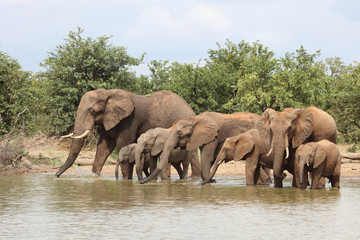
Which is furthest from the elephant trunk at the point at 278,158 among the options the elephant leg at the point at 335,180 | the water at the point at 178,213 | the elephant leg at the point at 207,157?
the elephant leg at the point at 207,157

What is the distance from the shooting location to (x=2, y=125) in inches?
1221

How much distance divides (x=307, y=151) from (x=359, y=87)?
16.7 meters

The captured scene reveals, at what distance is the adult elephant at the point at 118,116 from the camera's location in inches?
886

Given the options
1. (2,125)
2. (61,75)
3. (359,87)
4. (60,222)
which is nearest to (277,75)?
(359,87)

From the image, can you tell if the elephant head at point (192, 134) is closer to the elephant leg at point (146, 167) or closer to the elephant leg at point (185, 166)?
the elephant leg at point (146, 167)

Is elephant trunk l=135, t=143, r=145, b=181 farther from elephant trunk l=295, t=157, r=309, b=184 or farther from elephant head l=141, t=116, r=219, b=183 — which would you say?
elephant trunk l=295, t=157, r=309, b=184

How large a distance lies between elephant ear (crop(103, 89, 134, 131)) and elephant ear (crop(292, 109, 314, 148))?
6705mm

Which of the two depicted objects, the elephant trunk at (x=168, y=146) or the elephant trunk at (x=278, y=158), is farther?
the elephant trunk at (x=168, y=146)

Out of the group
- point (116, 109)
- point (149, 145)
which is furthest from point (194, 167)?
point (116, 109)

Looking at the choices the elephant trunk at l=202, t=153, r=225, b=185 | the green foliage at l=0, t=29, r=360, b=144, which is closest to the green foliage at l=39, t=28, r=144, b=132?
the green foliage at l=0, t=29, r=360, b=144

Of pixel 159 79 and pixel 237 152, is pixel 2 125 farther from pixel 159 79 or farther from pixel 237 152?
pixel 159 79

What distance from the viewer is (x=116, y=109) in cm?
2284

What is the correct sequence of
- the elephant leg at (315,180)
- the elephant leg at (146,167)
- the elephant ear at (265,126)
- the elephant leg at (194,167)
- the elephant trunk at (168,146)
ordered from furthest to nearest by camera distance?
the elephant leg at (194,167), the elephant leg at (146,167), the elephant trunk at (168,146), the elephant ear at (265,126), the elephant leg at (315,180)

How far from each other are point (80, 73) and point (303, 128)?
18.8 metres
